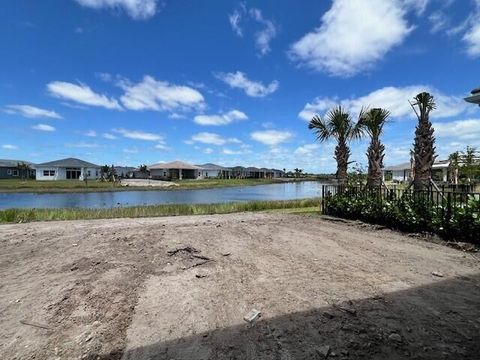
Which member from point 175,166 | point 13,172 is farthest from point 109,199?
point 13,172

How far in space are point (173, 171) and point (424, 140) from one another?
67693 millimetres

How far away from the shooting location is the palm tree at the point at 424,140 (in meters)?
12.0

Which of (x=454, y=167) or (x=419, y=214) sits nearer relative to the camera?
(x=419, y=214)

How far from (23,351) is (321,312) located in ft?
10.4

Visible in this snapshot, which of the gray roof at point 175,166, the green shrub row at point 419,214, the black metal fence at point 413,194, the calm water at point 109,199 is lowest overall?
the calm water at point 109,199

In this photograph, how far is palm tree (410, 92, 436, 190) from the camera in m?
12.0

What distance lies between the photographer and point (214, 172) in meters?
92.2

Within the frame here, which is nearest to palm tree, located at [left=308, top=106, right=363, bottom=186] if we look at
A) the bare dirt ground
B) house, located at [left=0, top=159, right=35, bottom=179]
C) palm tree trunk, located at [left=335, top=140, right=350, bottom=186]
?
palm tree trunk, located at [left=335, top=140, right=350, bottom=186]

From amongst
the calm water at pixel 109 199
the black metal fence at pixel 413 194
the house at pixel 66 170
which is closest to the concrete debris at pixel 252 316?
the black metal fence at pixel 413 194

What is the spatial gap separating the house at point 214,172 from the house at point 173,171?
6174 mm

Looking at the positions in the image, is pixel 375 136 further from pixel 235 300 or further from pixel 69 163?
pixel 69 163

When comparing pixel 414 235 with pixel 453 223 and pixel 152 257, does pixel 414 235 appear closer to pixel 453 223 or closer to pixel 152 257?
pixel 453 223

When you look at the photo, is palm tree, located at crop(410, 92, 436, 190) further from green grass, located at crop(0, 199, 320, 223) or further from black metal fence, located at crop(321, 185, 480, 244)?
green grass, located at crop(0, 199, 320, 223)

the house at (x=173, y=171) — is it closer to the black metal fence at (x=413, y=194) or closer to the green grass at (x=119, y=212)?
the green grass at (x=119, y=212)
